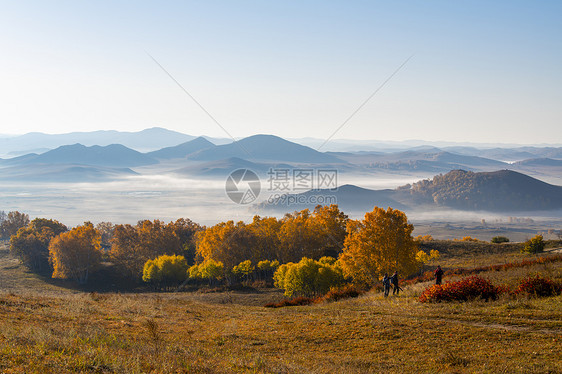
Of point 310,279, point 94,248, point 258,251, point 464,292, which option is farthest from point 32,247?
point 464,292

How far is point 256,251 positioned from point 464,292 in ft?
207

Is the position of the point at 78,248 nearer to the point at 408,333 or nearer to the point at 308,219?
the point at 308,219

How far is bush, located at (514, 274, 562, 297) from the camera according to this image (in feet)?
72.5

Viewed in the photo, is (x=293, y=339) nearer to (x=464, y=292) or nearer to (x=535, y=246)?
(x=464, y=292)

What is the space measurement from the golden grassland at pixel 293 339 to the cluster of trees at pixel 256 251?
76.2ft

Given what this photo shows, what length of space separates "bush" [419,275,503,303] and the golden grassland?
94 cm

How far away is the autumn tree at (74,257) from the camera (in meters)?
89.4

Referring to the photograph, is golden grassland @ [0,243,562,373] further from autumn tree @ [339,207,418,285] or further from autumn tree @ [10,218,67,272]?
autumn tree @ [10,218,67,272]

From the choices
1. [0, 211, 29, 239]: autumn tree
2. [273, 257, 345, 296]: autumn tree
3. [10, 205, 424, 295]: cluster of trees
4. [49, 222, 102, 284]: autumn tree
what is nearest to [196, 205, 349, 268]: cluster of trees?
[10, 205, 424, 295]: cluster of trees

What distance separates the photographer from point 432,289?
80.5 feet

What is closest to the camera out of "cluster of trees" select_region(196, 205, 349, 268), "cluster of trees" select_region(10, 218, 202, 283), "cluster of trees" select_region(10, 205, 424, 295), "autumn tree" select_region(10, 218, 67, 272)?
"cluster of trees" select_region(10, 205, 424, 295)

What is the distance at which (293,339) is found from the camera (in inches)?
730

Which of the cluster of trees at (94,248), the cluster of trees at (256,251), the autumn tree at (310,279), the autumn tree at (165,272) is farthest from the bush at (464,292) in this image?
the cluster of trees at (94,248)

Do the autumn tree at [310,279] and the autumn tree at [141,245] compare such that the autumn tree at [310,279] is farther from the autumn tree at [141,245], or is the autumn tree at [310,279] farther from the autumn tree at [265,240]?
the autumn tree at [141,245]
